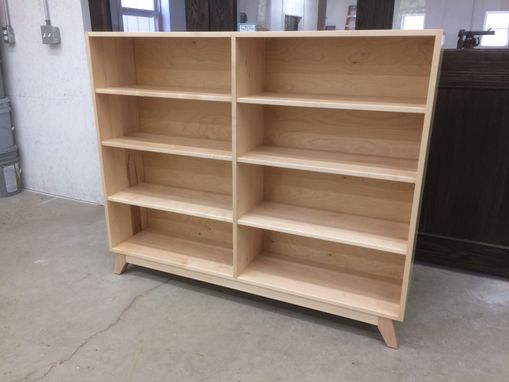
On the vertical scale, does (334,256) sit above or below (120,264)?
above

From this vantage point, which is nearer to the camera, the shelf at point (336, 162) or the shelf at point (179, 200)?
the shelf at point (336, 162)

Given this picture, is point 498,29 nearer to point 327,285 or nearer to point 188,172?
point 327,285

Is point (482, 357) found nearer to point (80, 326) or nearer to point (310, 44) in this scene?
point (310, 44)

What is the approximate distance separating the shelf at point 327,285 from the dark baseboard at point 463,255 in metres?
0.62

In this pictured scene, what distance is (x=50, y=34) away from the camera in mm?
3146

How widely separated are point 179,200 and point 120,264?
1.80ft

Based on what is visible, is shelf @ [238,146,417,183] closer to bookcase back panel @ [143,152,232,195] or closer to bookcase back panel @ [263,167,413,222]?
bookcase back panel @ [263,167,413,222]

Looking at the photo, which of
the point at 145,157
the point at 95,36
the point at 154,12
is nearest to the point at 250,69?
the point at 95,36

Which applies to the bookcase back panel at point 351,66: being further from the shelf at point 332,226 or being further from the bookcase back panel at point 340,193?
the shelf at point 332,226

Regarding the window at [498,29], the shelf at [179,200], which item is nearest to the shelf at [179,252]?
the shelf at [179,200]

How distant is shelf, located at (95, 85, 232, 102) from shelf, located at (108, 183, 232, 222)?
56 cm

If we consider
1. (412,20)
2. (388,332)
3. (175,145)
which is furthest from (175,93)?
(412,20)

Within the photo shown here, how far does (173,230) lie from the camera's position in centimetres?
263

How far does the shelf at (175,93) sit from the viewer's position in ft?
6.38
